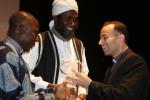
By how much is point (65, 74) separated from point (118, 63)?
461 mm

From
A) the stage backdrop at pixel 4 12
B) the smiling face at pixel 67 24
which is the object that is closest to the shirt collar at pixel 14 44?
the smiling face at pixel 67 24

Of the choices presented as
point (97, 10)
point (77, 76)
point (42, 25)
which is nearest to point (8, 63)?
point (77, 76)

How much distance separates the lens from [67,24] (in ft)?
12.6

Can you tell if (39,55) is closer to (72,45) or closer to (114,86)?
(72,45)

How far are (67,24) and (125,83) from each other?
82 centimetres

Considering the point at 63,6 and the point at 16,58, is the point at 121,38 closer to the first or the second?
the point at 63,6

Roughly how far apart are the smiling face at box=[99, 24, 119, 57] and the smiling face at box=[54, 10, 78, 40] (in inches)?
11.1

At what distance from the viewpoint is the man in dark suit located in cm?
335

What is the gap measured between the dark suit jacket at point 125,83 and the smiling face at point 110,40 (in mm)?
162

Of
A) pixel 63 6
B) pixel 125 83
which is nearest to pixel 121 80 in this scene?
pixel 125 83

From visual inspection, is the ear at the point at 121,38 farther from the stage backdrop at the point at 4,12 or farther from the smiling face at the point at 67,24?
the stage backdrop at the point at 4,12

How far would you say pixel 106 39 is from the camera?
3.73 meters

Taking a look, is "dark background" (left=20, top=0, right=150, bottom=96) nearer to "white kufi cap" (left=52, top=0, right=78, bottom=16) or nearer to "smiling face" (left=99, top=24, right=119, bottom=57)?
"white kufi cap" (left=52, top=0, right=78, bottom=16)

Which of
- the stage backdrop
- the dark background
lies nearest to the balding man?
the stage backdrop
